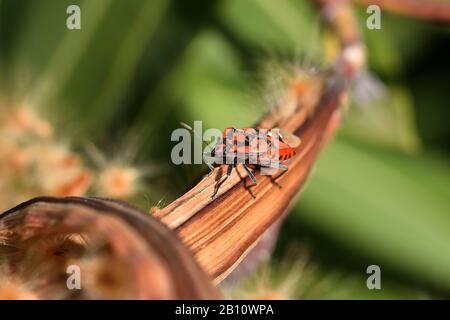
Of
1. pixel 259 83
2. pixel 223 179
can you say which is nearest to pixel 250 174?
pixel 223 179

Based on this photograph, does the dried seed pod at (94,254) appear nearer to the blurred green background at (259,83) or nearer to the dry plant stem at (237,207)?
the dry plant stem at (237,207)

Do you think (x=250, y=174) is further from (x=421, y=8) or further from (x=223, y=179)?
(x=421, y=8)

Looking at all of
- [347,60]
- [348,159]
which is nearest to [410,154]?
[348,159]

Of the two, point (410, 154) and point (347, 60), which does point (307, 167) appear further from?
point (410, 154)

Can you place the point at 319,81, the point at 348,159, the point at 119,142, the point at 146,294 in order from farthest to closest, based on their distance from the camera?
the point at 348,159 → the point at 119,142 → the point at 319,81 → the point at 146,294

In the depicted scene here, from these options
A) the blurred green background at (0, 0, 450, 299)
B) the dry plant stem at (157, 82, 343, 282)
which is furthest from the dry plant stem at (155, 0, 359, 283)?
the blurred green background at (0, 0, 450, 299)

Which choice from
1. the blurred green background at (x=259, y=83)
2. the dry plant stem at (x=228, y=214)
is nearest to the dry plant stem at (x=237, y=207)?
the dry plant stem at (x=228, y=214)
